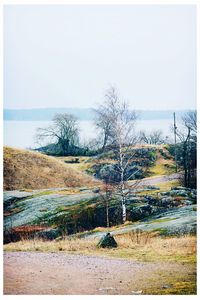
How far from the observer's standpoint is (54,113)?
8750 mm

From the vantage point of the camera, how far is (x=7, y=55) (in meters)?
8.61

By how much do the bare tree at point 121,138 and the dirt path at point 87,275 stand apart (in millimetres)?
832

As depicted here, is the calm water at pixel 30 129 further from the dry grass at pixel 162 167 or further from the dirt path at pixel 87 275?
the dirt path at pixel 87 275

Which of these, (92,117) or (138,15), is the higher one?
(138,15)

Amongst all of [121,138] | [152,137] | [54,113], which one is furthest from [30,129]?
[152,137]

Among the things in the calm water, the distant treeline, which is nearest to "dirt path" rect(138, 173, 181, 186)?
the calm water

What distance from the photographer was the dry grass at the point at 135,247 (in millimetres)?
8484

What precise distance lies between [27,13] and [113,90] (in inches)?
66.2

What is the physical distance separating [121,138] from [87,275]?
6.78 feet

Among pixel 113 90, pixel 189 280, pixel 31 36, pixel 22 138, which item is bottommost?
pixel 189 280

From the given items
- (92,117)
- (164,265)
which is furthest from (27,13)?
(164,265)

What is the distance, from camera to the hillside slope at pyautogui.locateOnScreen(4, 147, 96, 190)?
877 centimetres

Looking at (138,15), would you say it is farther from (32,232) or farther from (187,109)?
(32,232)

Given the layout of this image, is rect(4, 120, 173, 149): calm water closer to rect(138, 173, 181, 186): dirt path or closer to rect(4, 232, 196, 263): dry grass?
rect(138, 173, 181, 186): dirt path
